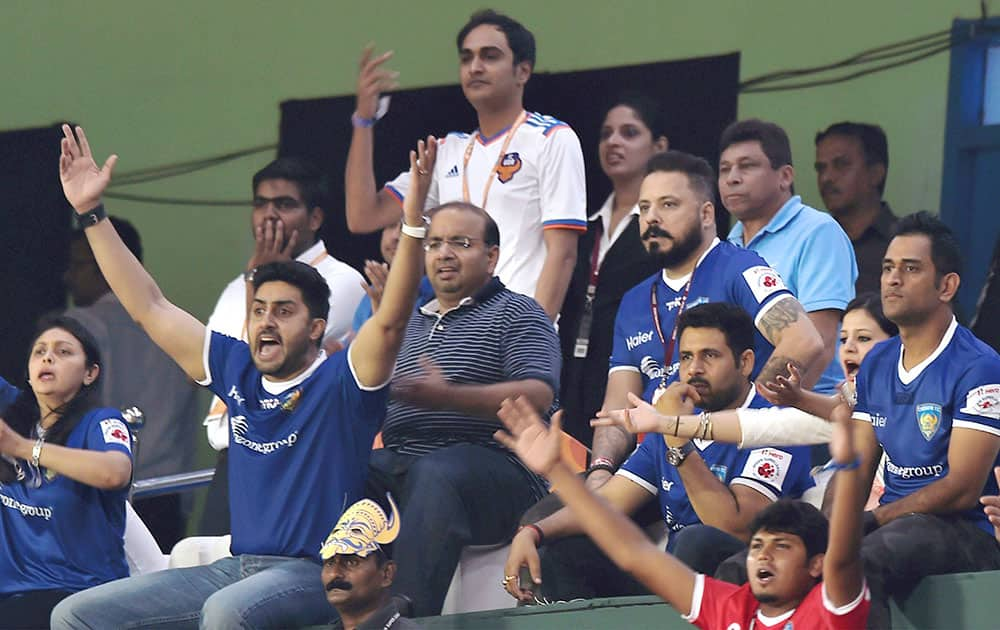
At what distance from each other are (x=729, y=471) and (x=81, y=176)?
2.20 metres

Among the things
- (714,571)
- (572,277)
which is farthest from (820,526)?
(572,277)

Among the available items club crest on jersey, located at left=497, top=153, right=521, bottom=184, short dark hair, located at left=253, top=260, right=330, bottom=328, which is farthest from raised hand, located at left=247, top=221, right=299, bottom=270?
short dark hair, located at left=253, top=260, right=330, bottom=328

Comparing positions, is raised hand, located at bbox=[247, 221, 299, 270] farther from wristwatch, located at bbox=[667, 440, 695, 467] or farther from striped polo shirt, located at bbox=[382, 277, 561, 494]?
wristwatch, located at bbox=[667, 440, 695, 467]

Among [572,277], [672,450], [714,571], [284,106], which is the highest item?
[284,106]

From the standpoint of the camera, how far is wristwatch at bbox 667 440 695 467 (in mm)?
5043

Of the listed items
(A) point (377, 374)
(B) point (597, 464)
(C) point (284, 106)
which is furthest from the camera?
(C) point (284, 106)

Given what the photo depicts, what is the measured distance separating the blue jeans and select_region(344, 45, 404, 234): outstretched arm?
214 centimetres

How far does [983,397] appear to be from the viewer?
193 inches

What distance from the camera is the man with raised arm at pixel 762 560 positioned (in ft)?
14.5

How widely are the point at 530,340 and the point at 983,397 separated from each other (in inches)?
58.4

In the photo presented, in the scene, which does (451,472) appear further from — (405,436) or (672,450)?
(672,450)

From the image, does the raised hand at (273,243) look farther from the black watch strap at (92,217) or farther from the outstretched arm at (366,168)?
the black watch strap at (92,217)

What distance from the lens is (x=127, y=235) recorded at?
888 cm

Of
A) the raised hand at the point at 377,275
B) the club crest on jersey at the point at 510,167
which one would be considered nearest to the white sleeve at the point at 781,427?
the raised hand at the point at 377,275
